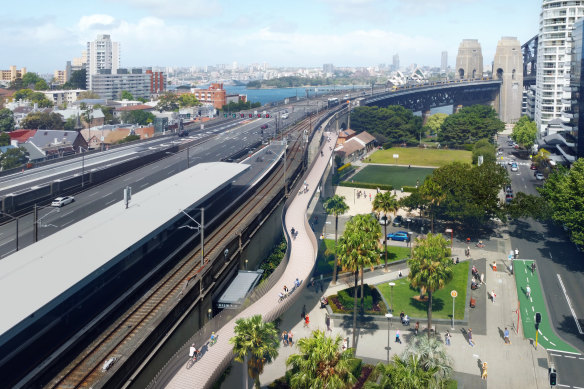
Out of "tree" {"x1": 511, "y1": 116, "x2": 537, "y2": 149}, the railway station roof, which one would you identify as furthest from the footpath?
"tree" {"x1": 511, "y1": 116, "x2": 537, "y2": 149}

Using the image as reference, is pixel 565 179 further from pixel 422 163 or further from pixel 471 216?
pixel 422 163

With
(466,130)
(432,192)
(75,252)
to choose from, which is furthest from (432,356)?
(466,130)

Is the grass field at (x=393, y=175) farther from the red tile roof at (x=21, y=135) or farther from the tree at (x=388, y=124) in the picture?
the red tile roof at (x=21, y=135)

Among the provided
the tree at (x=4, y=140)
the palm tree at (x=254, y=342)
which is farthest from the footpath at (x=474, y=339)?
the tree at (x=4, y=140)

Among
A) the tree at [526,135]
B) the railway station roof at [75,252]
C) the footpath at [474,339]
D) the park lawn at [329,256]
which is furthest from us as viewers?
the tree at [526,135]

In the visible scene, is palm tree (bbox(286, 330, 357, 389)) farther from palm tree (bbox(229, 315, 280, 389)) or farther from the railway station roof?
the railway station roof

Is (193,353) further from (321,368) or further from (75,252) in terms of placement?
(75,252)

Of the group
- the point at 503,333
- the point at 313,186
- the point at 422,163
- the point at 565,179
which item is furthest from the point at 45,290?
the point at 422,163
